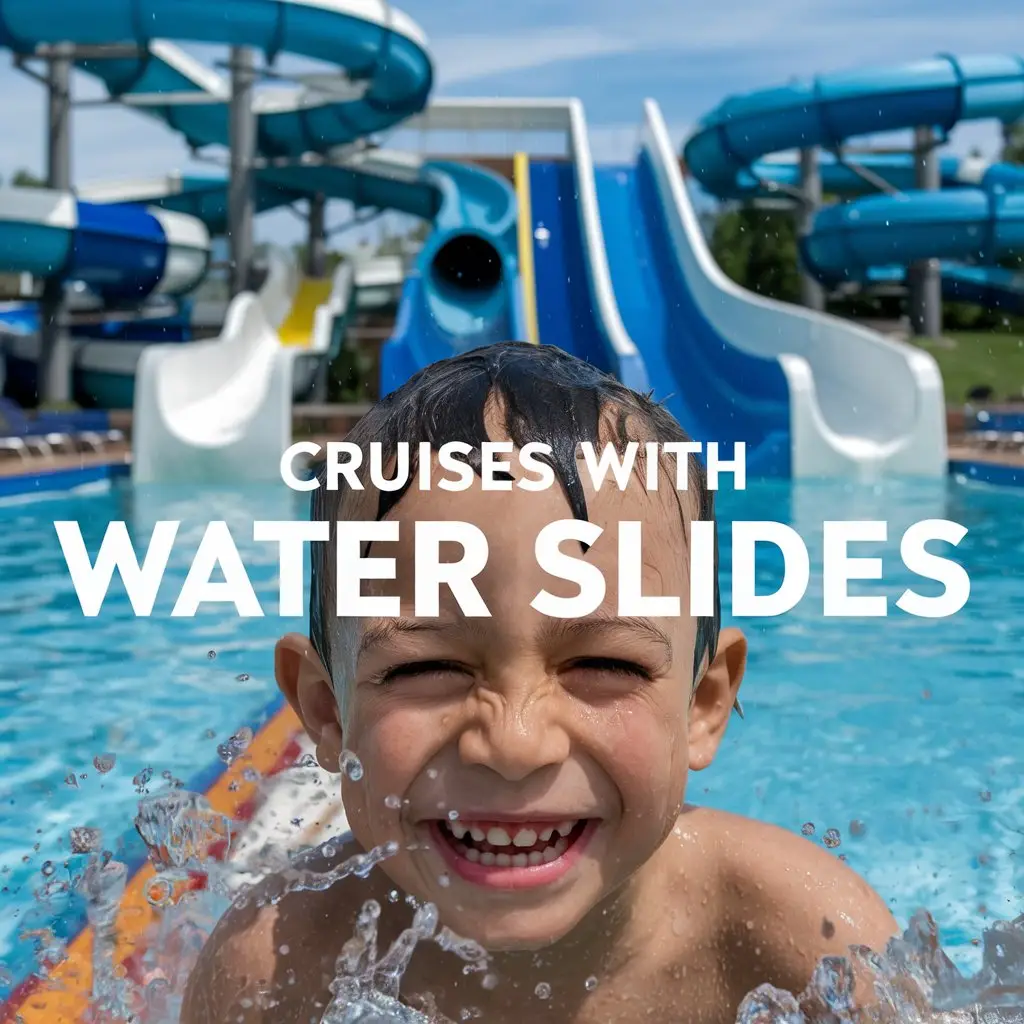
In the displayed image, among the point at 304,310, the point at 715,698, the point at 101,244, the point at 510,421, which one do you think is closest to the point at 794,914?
the point at 715,698

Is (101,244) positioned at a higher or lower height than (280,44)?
lower

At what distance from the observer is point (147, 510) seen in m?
9.74

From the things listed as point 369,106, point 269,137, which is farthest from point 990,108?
point 269,137

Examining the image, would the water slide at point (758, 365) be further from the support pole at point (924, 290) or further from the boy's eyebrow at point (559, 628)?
the boy's eyebrow at point (559, 628)

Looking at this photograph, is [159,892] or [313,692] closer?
[313,692]

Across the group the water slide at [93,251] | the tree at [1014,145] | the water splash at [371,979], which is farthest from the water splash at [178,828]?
the tree at [1014,145]

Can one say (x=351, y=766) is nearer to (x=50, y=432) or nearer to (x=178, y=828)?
(x=178, y=828)

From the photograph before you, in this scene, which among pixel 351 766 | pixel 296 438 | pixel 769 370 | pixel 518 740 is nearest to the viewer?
pixel 518 740

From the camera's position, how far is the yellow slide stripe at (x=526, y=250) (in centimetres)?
1367

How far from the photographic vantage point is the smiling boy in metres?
1.33

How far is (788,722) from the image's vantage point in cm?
450

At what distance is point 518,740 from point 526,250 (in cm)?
1420

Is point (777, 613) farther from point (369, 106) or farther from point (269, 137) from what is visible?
point (269, 137)

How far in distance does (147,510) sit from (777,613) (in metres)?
5.48
